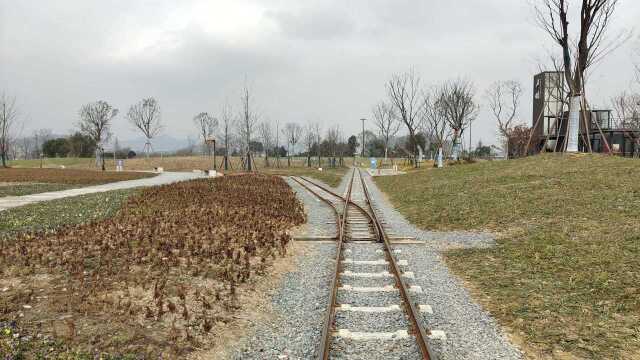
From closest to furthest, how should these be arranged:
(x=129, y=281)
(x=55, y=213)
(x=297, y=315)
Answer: (x=297, y=315) → (x=129, y=281) → (x=55, y=213)

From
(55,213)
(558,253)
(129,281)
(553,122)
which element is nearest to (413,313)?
(129,281)

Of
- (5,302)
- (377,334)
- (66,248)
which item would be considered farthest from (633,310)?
(66,248)

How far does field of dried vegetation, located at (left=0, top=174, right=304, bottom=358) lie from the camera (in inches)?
178

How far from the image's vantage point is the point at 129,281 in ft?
20.6

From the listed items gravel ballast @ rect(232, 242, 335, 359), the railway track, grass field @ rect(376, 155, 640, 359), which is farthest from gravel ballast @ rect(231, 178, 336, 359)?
grass field @ rect(376, 155, 640, 359)

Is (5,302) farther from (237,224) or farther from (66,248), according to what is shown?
(237,224)

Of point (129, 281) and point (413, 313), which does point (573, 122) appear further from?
point (129, 281)

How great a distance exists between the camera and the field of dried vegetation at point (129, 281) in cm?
453

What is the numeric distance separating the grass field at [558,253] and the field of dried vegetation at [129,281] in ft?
12.7

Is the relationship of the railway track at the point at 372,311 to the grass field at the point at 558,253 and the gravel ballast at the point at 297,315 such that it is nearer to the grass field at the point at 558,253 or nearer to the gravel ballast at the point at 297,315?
the gravel ballast at the point at 297,315

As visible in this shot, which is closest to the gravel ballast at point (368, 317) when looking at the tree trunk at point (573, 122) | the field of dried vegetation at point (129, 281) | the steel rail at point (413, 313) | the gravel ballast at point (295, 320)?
the gravel ballast at point (295, 320)

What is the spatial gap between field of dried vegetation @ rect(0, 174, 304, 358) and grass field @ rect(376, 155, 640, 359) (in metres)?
3.88

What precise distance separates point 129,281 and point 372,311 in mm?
3609

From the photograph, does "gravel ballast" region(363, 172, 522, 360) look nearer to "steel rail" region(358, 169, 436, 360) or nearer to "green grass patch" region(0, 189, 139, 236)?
"steel rail" region(358, 169, 436, 360)
